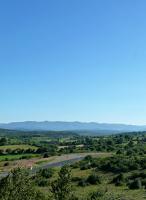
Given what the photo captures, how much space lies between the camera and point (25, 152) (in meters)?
167

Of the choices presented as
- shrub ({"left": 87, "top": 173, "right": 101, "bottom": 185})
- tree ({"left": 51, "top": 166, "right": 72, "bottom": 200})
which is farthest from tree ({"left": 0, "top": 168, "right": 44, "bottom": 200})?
shrub ({"left": 87, "top": 173, "right": 101, "bottom": 185})

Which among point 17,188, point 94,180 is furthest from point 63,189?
point 94,180

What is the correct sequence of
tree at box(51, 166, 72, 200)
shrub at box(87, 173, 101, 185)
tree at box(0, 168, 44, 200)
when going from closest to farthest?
tree at box(0, 168, 44, 200) < tree at box(51, 166, 72, 200) < shrub at box(87, 173, 101, 185)

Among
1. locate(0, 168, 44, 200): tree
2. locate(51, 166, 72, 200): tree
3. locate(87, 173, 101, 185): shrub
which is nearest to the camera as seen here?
locate(0, 168, 44, 200): tree

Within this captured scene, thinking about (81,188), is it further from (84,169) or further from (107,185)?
(84,169)

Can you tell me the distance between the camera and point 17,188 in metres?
42.5

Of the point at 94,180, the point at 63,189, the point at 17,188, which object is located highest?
the point at 17,188

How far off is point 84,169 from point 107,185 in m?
27.6

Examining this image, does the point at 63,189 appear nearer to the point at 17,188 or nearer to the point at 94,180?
the point at 17,188

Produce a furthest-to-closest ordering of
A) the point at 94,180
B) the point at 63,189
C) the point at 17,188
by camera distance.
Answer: the point at 94,180
the point at 63,189
the point at 17,188

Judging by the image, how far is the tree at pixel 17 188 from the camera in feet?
133

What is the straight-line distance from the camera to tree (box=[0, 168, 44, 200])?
133ft

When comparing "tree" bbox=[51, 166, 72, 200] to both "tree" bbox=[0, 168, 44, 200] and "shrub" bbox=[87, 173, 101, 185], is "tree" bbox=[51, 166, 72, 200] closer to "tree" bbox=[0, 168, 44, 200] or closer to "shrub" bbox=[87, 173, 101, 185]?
"tree" bbox=[0, 168, 44, 200]

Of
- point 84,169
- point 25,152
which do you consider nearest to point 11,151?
point 25,152
